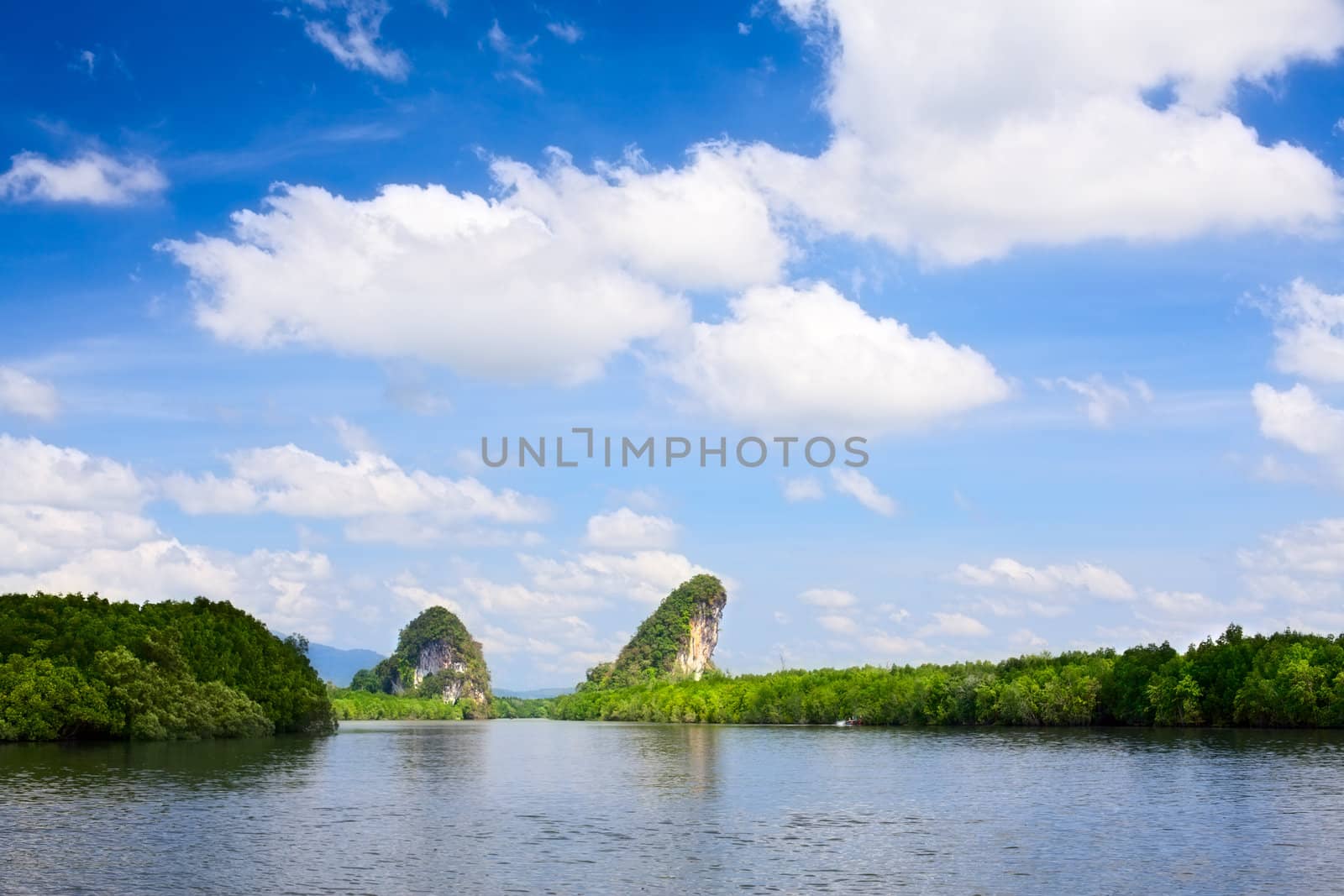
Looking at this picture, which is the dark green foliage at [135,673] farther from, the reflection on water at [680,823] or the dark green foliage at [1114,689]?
the dark green foliage at [1114,689]

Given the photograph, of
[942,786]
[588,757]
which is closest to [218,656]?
[588,757]

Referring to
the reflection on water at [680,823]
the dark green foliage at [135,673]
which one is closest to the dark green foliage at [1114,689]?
the reflection on water at [680,823]

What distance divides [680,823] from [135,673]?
58394 mm

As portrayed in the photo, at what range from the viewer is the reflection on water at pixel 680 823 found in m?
32.1

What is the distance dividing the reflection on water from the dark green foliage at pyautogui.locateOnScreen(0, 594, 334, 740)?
431cm

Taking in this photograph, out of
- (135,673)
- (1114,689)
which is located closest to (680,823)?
(135,673)

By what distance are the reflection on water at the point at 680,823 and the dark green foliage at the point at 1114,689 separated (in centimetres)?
2167

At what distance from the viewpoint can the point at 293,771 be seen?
67750mm

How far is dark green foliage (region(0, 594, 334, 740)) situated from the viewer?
83.0 metres

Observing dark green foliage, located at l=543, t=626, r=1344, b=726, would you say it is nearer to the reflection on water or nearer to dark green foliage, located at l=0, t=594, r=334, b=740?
the reflection on water

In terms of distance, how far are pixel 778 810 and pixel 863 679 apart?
120080mm

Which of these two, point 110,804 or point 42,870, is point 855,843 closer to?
point 42,870

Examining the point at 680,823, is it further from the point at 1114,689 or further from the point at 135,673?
the point at 1114,689

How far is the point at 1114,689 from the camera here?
120 metres
